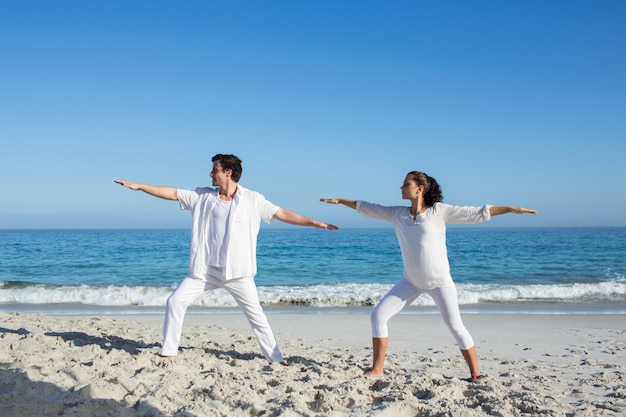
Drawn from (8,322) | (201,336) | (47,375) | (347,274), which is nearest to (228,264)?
(47,375)

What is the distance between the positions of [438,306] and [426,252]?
544 millimetres

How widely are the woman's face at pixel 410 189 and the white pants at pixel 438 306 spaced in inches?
31.2

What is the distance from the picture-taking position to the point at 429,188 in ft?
15.1

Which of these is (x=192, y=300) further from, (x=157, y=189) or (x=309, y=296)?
(x=309, y=296)

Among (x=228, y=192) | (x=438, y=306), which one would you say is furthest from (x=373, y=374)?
(x=228, y=192)

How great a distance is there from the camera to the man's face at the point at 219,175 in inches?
192

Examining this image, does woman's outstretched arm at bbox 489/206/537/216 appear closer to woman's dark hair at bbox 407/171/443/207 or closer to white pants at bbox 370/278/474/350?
woman's dark hair at bbox 407/171/443/207

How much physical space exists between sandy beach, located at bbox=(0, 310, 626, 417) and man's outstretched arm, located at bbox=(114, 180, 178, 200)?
1.57 m

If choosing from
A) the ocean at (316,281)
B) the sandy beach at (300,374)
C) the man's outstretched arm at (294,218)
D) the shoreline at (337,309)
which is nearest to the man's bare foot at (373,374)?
the sandy beach at (300,374)

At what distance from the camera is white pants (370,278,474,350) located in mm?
4473

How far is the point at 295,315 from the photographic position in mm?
10141

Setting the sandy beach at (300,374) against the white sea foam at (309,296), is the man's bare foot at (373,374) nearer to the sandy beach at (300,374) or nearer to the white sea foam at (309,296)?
the sandy beach at (300,374)

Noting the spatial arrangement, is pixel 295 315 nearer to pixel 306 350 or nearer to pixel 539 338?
pixel 306 350

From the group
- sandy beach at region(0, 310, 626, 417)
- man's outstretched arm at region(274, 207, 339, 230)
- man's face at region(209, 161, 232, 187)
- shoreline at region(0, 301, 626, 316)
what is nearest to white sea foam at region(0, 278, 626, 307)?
shoreline at region(0, 301, 626, 316)
